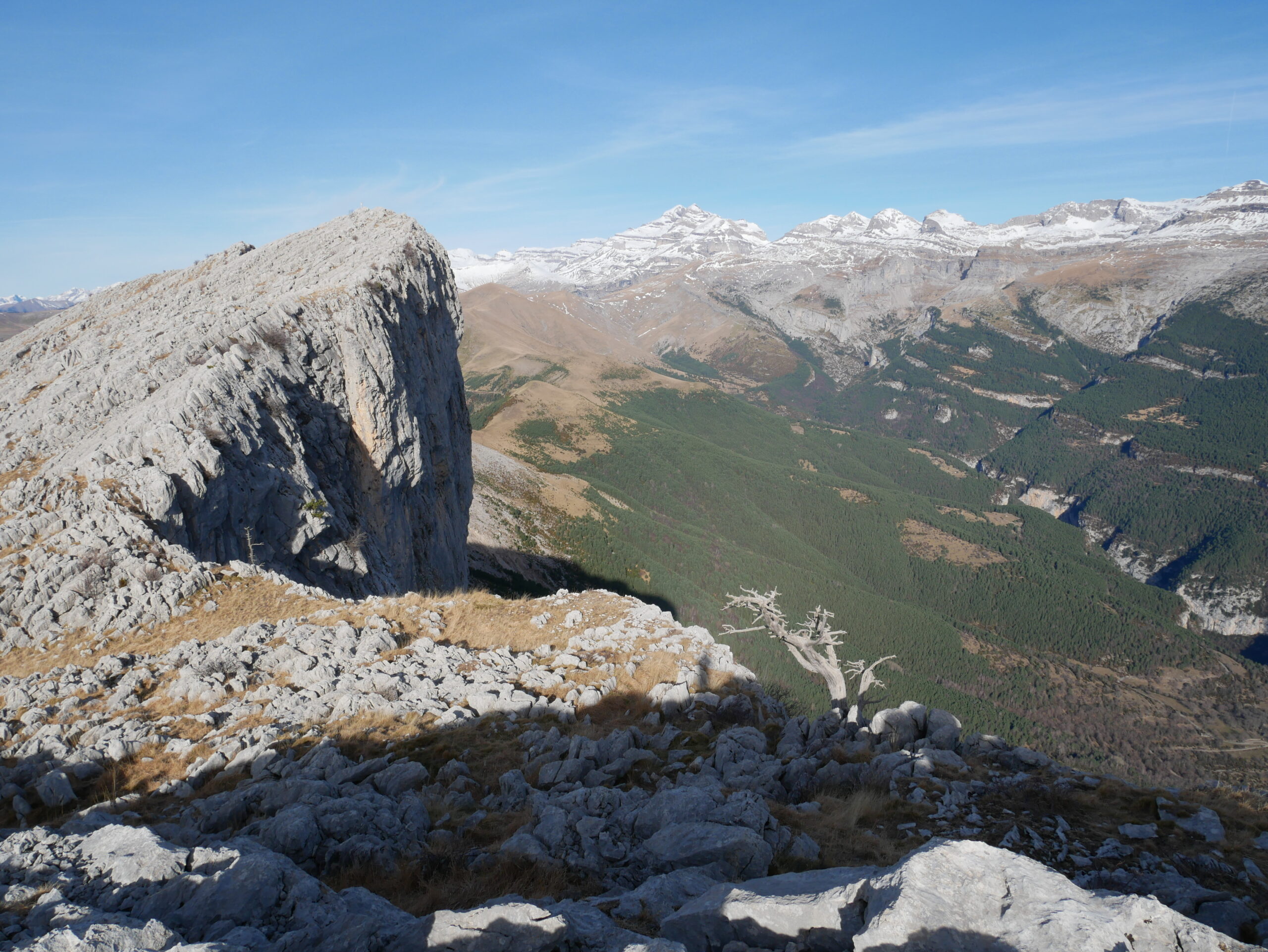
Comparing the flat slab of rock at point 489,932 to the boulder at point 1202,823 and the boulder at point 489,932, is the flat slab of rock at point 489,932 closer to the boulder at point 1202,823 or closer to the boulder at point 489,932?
the boulder at point 489,932

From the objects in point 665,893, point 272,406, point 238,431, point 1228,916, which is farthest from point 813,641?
point 272,406

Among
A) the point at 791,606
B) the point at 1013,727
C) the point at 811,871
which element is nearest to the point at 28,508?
the point at 811,871

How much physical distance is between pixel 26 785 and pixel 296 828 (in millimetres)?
7541

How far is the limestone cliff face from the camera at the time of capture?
25.2 m

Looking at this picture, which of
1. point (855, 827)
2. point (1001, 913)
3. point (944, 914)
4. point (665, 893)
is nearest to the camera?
point (944, 914)

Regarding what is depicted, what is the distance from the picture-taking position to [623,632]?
2517 cm

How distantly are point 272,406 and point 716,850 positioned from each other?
29280 mm

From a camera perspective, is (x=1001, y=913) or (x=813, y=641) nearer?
(x=1001, y=913)

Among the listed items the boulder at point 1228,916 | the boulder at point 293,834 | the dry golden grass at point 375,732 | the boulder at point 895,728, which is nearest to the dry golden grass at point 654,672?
the boulder at point 895,728

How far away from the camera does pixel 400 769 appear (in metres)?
15.3

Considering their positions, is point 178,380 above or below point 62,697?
above

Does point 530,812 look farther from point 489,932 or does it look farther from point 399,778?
point 489,932

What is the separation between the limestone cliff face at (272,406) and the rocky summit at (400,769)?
0.21 meters

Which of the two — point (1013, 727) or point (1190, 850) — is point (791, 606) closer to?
point (1013, 727)
